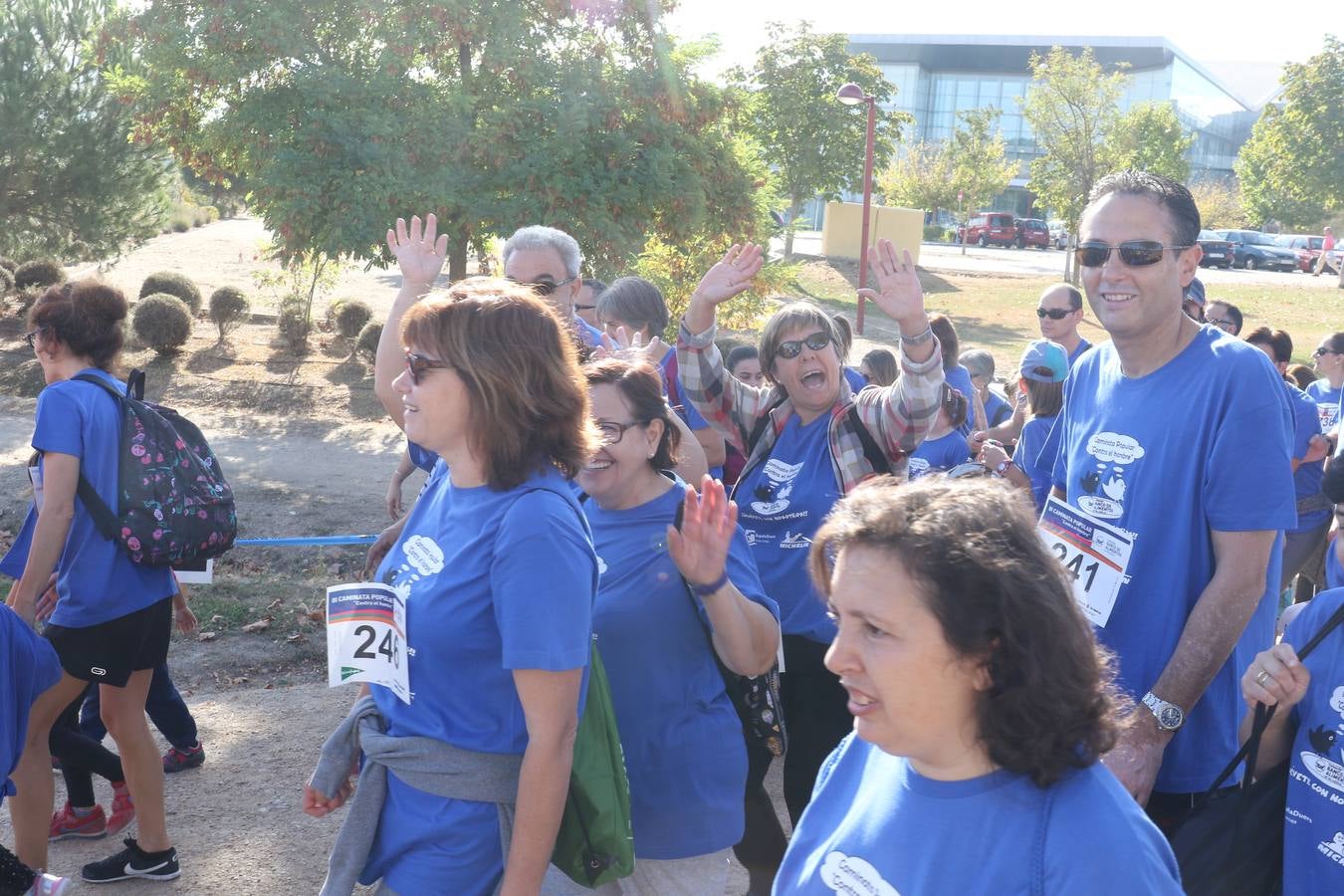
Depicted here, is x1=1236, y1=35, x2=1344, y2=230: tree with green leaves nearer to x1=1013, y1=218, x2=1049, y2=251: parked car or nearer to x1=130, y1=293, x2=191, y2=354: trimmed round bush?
x1=1013, y1=218, x2=1049, y2=251: parked car

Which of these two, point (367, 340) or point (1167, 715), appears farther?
point (367, 340)

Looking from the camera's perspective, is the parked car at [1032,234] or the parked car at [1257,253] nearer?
the parked car at [1257,253]

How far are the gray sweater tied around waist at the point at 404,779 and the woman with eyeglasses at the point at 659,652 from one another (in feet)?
1.77

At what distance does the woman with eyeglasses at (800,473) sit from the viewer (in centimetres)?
358

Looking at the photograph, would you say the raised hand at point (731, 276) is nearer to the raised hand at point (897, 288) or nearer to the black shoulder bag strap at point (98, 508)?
the raised hand at point (897, 288)

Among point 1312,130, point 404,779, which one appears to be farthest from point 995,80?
point 404,779

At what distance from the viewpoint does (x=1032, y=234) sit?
180 ft

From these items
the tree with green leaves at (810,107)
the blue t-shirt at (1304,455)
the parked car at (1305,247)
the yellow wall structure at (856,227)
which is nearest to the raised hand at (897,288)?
the blue t-shirt at (1304,455)

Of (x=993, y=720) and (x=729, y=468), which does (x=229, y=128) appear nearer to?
(x=729, y=468)

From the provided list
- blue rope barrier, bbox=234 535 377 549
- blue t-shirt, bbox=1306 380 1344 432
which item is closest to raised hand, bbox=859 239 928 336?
blue t-shirt, bbox=1306 380 1344 432

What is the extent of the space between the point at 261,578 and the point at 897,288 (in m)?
5.77

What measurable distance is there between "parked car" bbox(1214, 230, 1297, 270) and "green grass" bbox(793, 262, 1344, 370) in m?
7.44

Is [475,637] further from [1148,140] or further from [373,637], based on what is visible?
[1148,140]

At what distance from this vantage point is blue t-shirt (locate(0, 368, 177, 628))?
12.2ft
